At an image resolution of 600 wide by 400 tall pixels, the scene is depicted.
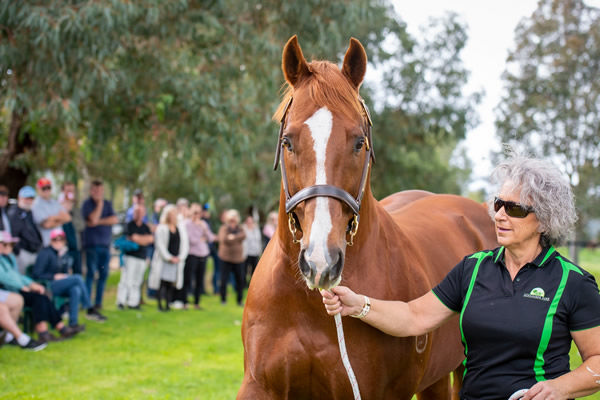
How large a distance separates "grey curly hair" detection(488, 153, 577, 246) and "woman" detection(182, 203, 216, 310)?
32.1 ft

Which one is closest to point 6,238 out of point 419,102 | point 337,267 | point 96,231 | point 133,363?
point 133,363

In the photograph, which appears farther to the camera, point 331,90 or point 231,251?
point 231,251

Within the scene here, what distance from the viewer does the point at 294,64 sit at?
2.76 metres

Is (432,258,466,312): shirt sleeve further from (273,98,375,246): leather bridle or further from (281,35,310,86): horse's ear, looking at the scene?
(281,35,310,86): horse's ear

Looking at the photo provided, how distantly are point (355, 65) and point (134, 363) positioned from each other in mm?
5479

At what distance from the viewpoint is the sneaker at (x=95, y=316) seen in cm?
927

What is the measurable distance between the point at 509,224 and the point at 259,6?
844 cm

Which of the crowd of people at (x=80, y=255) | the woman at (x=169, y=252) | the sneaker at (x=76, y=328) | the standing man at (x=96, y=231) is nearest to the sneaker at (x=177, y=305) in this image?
the crowd of people at (x=80, y=255)

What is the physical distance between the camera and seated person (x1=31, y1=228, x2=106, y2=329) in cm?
785

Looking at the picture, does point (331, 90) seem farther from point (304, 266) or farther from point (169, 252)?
point (169, 252)

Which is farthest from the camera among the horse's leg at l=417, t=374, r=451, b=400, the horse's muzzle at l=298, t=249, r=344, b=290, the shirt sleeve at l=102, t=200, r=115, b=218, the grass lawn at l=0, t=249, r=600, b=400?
the shirt sleeve at l=102, t=200, r=115, b=218

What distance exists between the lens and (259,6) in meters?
10.0

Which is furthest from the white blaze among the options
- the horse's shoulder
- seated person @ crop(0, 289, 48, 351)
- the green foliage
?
seated person @ crop(0, 289, 48, 351)

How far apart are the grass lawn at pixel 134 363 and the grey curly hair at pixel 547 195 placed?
1.86 metres
